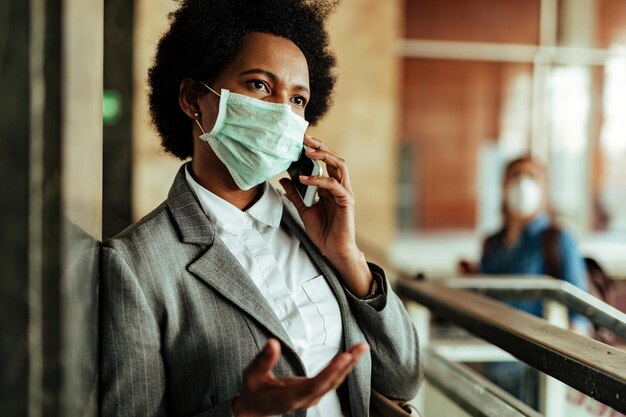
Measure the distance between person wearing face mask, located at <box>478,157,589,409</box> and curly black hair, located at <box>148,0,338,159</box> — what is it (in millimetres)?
1621

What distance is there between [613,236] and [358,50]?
4214 mm

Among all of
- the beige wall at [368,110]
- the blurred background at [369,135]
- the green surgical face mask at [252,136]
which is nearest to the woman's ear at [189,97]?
the green surgical face mask at [252,136]

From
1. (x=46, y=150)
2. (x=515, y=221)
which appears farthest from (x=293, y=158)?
(x=515, y=221)

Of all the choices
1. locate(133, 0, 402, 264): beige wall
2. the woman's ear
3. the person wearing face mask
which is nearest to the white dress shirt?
Result: the woman's ear

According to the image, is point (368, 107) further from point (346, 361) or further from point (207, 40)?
point (346, 361)

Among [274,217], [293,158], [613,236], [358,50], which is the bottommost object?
[613,236]

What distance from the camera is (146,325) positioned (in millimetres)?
1345

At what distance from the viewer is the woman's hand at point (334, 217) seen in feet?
5.16

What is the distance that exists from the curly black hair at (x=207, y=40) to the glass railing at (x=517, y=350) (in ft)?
2.65

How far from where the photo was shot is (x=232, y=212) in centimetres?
160

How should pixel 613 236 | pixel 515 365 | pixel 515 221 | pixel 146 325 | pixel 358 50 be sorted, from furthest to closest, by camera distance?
1. pixel 613 236
2. pixel 358 50
3. pixel 515 221
4. pixel 515 365
5. pixel 146 325

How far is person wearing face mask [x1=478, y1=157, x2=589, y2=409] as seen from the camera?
3.41 metres

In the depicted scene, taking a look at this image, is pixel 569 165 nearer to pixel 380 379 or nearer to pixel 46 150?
pixel 380 379

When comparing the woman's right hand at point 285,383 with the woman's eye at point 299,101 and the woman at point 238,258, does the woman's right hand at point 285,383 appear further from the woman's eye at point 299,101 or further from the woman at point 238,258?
the woman's eye at point 299,101
